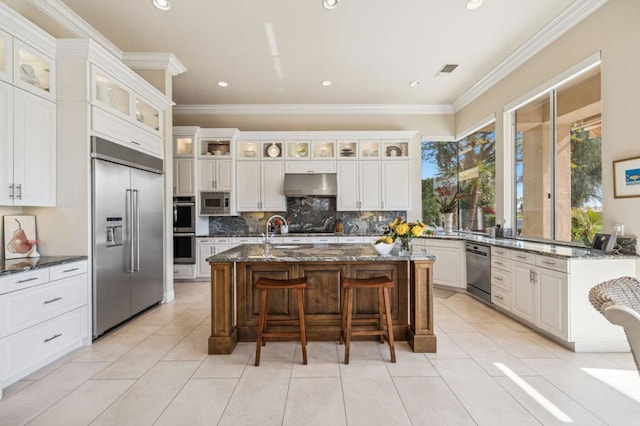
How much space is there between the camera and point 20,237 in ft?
9.21

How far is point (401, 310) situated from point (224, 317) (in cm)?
168

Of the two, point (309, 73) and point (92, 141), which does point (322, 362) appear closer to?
point (92, 141)

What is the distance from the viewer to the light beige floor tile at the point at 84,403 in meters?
1.91

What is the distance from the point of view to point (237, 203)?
590cm

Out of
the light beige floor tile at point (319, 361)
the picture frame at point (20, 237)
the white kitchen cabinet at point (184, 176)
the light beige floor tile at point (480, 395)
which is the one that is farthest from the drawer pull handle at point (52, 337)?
the white kitchen cabinet at point (184, 176)

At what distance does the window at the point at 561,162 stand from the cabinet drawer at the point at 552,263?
69 centimetres

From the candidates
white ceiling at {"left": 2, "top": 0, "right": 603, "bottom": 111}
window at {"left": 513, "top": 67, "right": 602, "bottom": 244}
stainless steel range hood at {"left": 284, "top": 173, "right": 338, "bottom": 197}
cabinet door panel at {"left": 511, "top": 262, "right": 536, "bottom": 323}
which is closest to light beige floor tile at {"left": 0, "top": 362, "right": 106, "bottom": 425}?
white ceiling at {"left": 2, "top": 0, "right": 603, "bottom": 111}

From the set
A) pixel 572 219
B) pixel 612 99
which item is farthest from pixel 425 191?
pixel 612 99

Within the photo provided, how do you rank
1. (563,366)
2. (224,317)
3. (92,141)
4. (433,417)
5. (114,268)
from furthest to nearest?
1. (114,268)
2. (92,141)
3. (224,317)
4. (563,366)
5. (433,417)

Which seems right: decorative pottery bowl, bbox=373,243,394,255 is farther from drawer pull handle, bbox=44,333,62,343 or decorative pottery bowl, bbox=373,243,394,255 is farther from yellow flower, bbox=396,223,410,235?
drawer pull handle, bbox=44,333,62,343

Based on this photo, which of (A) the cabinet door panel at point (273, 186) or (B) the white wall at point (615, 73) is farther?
(A) the cabinet door panel at point (273, 186)

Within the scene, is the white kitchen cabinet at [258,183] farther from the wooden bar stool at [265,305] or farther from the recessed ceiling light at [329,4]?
the wooden bar stool at [265,305]

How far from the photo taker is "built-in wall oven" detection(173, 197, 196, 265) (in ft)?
18.4

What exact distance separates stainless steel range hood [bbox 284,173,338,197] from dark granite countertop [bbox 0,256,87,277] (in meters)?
3.41
